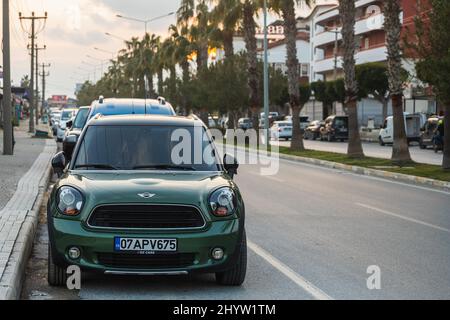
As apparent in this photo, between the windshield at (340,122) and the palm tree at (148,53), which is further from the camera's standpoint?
the palm tree at (148,53)

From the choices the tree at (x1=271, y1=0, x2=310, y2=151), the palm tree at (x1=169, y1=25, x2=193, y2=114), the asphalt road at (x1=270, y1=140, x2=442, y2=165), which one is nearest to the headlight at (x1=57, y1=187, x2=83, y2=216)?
the asphalt road at (x1=270, y1=140, x2=442, y2=165)

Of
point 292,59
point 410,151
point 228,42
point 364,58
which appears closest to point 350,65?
point 292,59

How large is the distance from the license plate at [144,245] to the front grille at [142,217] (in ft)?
0.43

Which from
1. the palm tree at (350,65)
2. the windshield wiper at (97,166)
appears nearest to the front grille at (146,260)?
the windshield wiper at (97,166)

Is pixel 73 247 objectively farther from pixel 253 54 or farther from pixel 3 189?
pixel 253 54

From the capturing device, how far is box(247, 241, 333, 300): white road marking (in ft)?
24.8

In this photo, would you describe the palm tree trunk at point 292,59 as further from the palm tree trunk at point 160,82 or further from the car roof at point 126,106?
the palm tree trunk at point 160,82

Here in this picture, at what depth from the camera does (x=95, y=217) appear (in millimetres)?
7492

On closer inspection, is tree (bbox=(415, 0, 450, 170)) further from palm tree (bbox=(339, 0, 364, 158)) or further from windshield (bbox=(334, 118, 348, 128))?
windshield (bbox=(334, 118, 348, 128))

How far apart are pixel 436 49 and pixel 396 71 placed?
4302 mm

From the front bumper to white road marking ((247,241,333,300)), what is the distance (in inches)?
33.2

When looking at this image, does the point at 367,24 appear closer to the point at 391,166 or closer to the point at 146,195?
the point at 391,166

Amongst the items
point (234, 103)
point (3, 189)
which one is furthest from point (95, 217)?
point (234, 103)

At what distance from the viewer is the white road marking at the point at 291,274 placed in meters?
7.56
